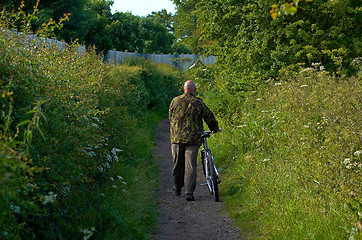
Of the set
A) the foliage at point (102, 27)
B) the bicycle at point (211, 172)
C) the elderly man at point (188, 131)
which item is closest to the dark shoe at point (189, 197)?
the elderly man at point (188, 131)

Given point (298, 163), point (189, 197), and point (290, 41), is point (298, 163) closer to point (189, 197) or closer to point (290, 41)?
point (189, 197)

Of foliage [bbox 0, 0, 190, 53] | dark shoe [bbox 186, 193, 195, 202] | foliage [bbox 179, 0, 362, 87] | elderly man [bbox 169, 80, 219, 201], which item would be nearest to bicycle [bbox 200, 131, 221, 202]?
elderly man [bbox 169, 80, 219, 201]

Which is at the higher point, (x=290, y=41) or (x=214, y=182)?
(x=290, y=41)

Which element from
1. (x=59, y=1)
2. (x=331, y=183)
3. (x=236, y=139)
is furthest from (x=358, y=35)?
(x=59, y=1)

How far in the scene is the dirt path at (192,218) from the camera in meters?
6.16

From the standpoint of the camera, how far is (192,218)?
6.93 metres

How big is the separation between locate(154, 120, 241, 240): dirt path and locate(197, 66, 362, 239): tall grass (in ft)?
0.89

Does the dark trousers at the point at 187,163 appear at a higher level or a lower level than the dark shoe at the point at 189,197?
higher

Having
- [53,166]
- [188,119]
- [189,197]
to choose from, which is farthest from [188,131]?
[53,166]

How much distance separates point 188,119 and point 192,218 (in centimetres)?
187

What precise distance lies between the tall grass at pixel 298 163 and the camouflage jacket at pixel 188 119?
1.17m

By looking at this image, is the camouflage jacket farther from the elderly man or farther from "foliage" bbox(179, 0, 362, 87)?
"foliage" bbox(179, 0, 362, 87)

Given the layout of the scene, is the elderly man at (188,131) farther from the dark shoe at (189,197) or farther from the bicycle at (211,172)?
the bicycle at (211,172)

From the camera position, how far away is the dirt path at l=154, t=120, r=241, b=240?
6164 millimetres
